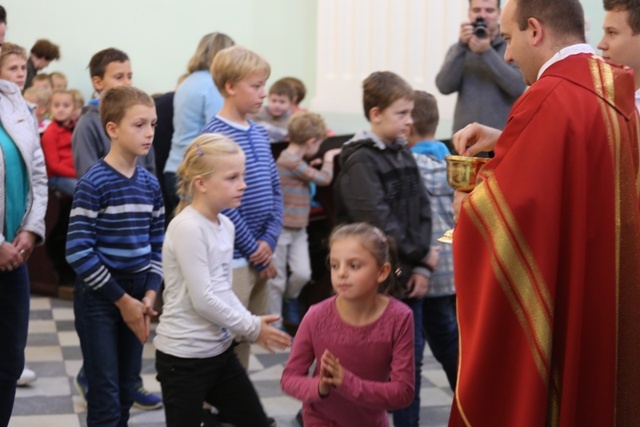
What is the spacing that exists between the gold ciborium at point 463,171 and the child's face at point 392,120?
3.60 ft

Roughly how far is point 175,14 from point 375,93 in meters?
5.60

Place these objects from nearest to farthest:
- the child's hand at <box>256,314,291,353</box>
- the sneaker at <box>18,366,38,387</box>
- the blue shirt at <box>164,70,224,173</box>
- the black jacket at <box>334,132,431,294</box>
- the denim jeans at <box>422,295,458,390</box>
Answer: the child's hand at <box>256,314,291,353</box> < the black jacket at <box>334,132,431,294</box> < the denim jeans at <box>422,295,458,390</box> < the sneaker at <box>18,366,38,387</box> < the blue shirt at <box>164,70,224,173</box>

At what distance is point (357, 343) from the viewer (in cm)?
322

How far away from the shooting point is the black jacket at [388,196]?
412cm

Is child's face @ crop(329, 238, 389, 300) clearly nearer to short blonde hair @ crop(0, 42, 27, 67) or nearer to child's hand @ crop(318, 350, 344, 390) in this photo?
child's hand @ crop(318, 350, 344, 390)

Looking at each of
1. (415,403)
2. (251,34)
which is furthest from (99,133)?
(251,34)

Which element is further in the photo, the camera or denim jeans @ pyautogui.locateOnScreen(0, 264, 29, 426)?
the camera

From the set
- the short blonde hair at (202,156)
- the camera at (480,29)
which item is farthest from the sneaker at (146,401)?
the camera at (480,29)

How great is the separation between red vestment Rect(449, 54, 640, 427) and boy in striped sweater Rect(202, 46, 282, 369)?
1691mm

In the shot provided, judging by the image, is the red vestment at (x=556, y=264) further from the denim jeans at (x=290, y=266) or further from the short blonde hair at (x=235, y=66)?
the denim jeans at (x=290, y=266)

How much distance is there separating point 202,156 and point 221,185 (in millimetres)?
127

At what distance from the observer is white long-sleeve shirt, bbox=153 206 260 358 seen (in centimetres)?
363

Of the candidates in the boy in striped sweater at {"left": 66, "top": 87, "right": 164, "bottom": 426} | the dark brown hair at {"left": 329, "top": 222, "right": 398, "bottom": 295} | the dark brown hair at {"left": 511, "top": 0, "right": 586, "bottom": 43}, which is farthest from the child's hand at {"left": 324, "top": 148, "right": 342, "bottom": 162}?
the dark brown hair at {"left": 511, "top": 0, "right": 586, "bottom": 43}

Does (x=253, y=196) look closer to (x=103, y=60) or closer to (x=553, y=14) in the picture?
(x=103, y=60)
